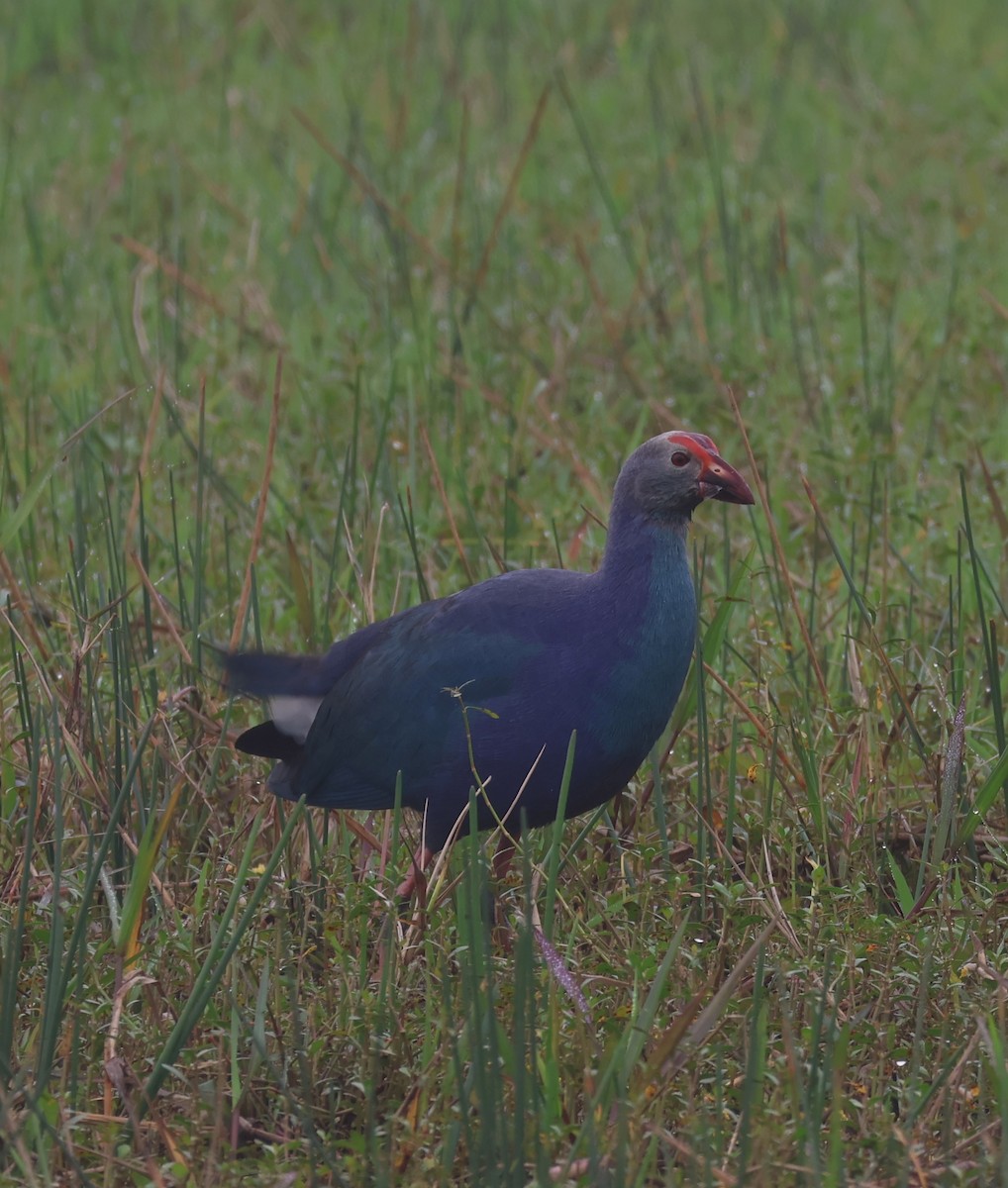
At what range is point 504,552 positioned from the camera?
3.48 metres

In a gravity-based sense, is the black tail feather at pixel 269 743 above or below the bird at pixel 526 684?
below

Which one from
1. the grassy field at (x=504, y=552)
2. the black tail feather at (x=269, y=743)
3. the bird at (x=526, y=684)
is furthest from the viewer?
the black tail feather at (x=269, y=743)

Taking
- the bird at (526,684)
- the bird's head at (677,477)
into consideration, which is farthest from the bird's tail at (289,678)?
the bird's head at (677,477)

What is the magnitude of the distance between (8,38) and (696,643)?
5.96 meters

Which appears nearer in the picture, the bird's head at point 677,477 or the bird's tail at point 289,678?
the bird's head at point 677,477

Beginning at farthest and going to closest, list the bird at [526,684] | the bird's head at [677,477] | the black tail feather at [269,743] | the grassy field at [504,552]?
the black tail feather at [269,743], the bird's head at [677,477], the bird at [526,684], the grassy field at [504,552]

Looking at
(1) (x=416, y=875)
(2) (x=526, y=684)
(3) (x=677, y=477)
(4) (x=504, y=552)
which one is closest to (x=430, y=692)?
(2) (x=526, y=684)

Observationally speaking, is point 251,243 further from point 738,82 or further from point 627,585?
point 627,585

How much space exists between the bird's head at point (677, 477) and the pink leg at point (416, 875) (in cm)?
63

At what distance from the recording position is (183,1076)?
2.17m

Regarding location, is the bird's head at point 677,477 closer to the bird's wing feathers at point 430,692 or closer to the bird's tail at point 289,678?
the bird's wing feathers at point 430,692

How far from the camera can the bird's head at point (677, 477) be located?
2715 mm

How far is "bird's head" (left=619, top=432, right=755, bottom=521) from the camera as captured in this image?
271cm

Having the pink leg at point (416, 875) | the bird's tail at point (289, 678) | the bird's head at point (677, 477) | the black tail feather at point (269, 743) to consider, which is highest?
the bird's head at point (677, 477)
